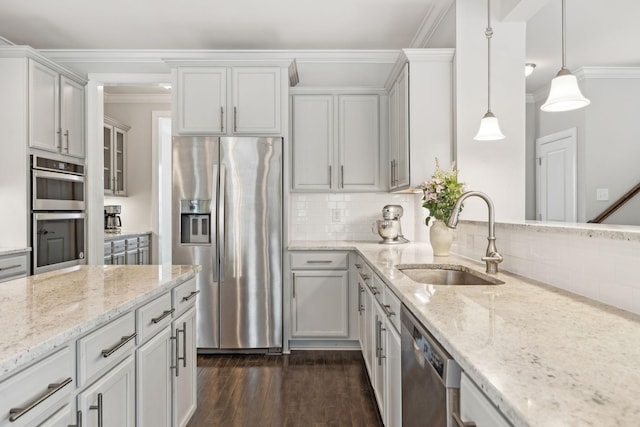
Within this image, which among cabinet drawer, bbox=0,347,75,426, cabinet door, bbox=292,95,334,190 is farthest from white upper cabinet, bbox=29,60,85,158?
cabinet drawer, bbox=0,347,75,426

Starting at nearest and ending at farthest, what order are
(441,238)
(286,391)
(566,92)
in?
(566,92) < (441,238) < (286,391)

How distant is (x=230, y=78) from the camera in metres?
3.42

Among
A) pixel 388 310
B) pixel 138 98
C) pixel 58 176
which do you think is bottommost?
pixel 388 310

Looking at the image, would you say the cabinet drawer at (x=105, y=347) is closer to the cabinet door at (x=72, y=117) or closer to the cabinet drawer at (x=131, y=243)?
the cabinet door at (x=72, y=117)

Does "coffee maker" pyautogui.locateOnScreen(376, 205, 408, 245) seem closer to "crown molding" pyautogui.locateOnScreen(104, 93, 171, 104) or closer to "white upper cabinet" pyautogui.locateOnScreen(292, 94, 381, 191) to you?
"white upper cabinet" pyautogui.locateOnScreen(292, 94, 381, 191)

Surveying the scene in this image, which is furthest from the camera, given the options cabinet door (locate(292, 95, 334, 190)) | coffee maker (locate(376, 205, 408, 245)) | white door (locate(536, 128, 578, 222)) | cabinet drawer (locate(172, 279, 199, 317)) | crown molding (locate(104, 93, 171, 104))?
crown molding (locate(104, 93, 171, 104))

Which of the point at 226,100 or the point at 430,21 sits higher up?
the point at 430,21

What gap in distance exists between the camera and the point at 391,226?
364cm

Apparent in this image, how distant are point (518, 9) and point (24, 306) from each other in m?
2.87

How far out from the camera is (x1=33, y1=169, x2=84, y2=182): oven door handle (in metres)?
3.21

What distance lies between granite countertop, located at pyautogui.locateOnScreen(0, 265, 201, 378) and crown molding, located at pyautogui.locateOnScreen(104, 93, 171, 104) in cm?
368

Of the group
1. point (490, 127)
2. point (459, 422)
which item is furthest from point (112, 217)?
point (459, 422)

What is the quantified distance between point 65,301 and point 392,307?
1.23m

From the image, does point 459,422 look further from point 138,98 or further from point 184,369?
point 138,98
